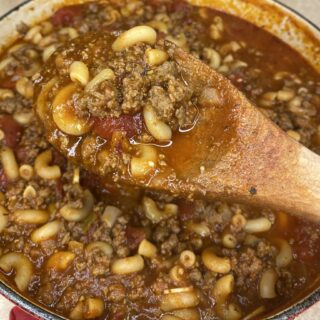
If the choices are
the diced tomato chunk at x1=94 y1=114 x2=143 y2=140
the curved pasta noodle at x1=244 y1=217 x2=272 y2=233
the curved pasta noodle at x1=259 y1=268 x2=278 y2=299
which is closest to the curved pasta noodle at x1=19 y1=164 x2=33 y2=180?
the diced tomato chunk at x1=94 y1=114 x2=143 y2=140

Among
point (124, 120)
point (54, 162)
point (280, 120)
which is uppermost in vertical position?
point (124, 120)

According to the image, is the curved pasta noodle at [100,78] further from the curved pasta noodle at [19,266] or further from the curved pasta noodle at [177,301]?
the curved pasta noodle at [177,301]

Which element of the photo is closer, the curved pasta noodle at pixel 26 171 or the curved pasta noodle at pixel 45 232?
the curved pasta noodle at pixel 45 232

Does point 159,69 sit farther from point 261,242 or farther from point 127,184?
point 261,242

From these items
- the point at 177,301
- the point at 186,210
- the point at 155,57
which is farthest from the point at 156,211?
the point at 155,57

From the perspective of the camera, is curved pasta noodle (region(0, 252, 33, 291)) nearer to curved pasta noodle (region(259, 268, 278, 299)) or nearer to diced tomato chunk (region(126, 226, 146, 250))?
diced tomato chunk (region(126, 226, 146, 250))

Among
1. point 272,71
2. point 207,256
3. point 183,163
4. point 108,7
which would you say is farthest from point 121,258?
point 108,7

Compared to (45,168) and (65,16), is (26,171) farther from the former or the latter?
(65,16)

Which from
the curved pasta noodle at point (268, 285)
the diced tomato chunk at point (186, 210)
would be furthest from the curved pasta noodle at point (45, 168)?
the curved pasta noodle at point (268, 285)
